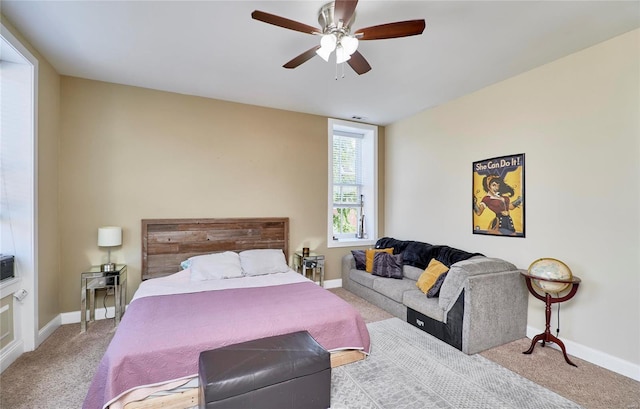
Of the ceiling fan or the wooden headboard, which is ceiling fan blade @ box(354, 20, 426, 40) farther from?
the wooden headboard

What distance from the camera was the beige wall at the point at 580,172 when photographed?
8.14 feet

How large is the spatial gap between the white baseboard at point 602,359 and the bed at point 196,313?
1.98 m

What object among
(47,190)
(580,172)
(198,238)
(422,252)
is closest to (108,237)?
(47,190)

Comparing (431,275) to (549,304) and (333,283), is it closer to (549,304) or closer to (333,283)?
(549,304)

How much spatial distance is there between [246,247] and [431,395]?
2.97 metres

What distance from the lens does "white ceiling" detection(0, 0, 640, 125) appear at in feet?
7.26

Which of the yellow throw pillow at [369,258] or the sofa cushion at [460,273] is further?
the yellow throw pillow at [369,258]

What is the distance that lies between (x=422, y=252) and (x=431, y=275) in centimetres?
75

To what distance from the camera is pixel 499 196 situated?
3.47 meters

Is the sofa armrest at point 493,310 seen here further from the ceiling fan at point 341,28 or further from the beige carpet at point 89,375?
the ceiling fan at point 341,28

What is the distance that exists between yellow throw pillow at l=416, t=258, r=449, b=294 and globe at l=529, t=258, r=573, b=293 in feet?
2.89

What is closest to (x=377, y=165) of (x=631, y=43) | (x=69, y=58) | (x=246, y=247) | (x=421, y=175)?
(x=421, y=175)

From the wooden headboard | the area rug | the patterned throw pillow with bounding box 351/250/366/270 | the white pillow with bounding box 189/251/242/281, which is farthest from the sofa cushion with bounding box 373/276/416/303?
the white pillow with bounding box 189/251/242/281

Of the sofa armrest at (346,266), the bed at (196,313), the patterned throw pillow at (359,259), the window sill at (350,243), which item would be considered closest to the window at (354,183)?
the window sill at (350,243)
